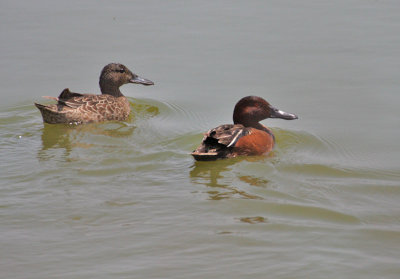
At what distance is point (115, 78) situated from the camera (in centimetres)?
1089

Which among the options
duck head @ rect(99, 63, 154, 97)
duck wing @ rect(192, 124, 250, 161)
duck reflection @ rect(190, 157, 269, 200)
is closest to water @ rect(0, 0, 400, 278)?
duck reflection @ rect(190, 157, 269, 200)

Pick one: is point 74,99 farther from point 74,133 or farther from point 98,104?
point 74,133

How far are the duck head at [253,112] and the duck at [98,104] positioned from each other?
2204mm

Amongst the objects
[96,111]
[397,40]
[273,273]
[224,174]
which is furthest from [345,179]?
[397,40]

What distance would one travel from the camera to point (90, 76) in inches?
457

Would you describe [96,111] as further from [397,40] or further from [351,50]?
[397,40]

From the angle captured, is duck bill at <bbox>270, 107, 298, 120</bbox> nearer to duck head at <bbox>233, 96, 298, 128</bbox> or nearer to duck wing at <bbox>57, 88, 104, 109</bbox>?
duck head at <bbox>233, 96, 298, 128</bbox>

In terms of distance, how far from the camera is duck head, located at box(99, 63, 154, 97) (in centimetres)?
1080

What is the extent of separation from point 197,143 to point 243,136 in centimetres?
94

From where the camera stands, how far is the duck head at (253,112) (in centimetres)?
894

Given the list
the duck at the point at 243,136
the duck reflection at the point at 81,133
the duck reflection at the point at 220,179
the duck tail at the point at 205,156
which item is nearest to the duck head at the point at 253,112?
the duck at the point at 243,136

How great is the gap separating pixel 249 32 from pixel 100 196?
22.2ft

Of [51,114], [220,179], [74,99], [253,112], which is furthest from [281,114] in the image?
[51,114]

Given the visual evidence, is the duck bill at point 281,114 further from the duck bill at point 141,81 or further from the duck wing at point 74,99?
the duck wing at point 74,99
